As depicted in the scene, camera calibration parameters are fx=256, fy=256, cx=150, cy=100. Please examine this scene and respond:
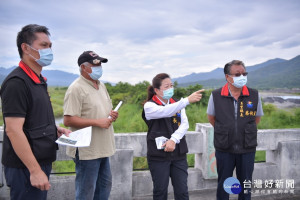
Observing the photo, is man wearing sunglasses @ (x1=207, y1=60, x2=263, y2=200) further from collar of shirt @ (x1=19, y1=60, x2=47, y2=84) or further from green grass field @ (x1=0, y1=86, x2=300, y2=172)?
green grass field @ (x1=0, y1=86, x2=300, y2=172)

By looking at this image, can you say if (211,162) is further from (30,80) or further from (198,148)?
(30,80)

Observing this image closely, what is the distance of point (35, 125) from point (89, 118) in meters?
0.71

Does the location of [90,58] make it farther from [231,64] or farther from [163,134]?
[231,64]

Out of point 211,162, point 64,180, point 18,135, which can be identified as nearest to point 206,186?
point 211,162

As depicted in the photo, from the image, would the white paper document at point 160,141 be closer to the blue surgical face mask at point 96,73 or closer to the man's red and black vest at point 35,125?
the blue surgical face mask at point 96,73

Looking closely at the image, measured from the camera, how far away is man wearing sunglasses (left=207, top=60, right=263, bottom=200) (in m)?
3.18

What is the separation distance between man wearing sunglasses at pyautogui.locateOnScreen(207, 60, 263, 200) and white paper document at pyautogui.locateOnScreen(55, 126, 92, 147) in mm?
1698

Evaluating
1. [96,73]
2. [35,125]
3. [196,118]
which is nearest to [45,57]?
Result: [35,125]

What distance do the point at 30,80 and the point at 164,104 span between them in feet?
4.97

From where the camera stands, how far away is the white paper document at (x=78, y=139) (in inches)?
87.1

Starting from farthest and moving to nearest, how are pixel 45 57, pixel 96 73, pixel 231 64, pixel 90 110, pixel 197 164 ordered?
pixel 197 164 < pixel 231 64 < pixel 96 73 < pixel 90 110 < pixel 45 57

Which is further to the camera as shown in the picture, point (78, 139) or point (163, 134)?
point (163, 134)

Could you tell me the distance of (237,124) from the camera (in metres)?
3.18

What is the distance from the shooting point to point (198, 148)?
423 centimetres
